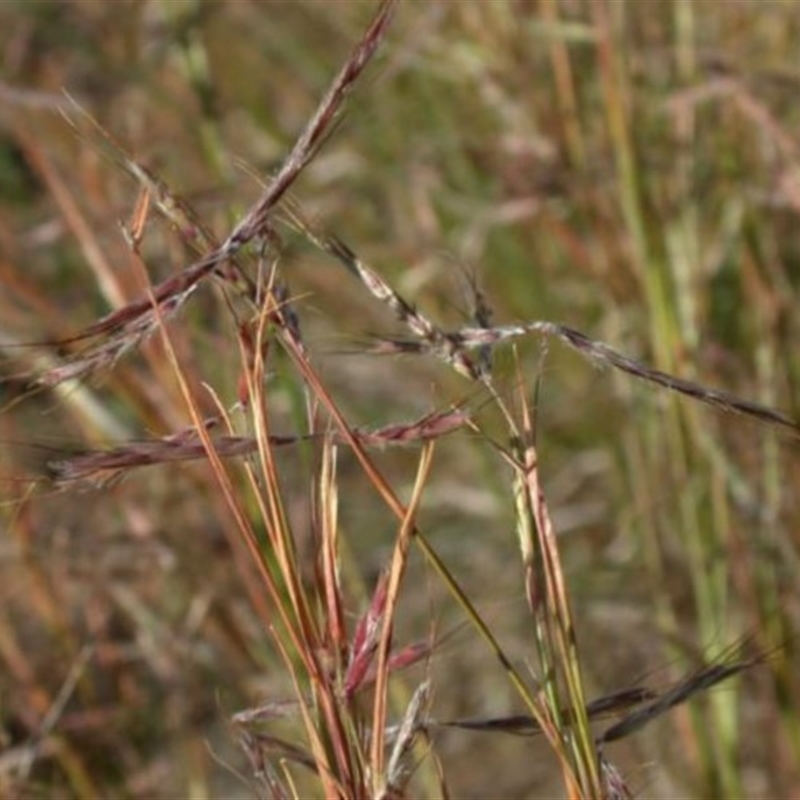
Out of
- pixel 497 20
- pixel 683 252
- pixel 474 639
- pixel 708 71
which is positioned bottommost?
pixel 474 639

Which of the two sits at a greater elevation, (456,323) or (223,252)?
(456,323)

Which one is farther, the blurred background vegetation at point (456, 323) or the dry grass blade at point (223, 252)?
the blurred background vegetation at point (456, 323)

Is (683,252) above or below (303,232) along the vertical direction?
above

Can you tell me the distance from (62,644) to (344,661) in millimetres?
948

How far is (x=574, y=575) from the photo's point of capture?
2176mm

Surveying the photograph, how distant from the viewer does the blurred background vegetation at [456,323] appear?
173cm

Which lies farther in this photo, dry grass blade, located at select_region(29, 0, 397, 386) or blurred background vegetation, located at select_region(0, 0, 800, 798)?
blurred background vegetation, located at select_region(0, 0, 800, 798)

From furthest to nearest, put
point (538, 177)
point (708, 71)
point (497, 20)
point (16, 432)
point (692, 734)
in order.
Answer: point (16, 432) → point (497, 20) → point (538, 177) → point (708, 71) → point (692, 734)

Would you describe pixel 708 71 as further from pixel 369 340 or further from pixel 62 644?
pixel 369 340

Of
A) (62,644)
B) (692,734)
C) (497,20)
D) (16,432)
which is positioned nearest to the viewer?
(692,734)

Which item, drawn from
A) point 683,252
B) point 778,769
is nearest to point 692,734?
point 778,769

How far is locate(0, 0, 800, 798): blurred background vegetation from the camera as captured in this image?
1730mm

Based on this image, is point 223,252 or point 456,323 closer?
point 223,252

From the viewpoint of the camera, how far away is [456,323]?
2.57m
